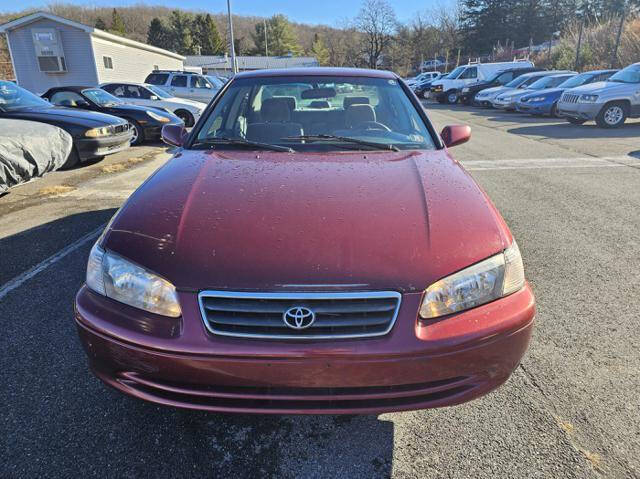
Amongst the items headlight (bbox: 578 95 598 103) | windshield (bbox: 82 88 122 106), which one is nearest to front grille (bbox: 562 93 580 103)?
headlight (bbox: 578 95 598 103)

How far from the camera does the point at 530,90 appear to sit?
15.8 metres

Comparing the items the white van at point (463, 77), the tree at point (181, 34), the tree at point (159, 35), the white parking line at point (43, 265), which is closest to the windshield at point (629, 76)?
the white van at point (463, 77)

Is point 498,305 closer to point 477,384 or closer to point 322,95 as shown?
point 477,384

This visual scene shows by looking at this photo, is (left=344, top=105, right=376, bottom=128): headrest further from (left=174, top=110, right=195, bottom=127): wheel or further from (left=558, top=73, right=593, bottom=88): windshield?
(left=558, top=73, right=593, bottom=88): windshield

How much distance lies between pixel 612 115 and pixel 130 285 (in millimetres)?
13542

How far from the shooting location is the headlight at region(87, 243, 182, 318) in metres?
1.60

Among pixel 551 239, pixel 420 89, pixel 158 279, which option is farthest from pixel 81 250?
pixel 420 89

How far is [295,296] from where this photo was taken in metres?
1.52

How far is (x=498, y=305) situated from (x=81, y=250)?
3.70m

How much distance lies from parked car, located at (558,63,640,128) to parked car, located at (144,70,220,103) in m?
11.6

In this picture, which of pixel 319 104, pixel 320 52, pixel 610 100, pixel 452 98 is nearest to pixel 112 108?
pixel 319 104

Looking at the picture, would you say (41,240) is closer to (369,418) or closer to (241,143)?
(241,143)

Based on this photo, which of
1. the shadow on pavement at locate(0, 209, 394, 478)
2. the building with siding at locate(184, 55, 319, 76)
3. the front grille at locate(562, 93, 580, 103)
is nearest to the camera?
the shadow on pavement at locate(0, 209, 394, 478)

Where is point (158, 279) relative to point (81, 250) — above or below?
above
